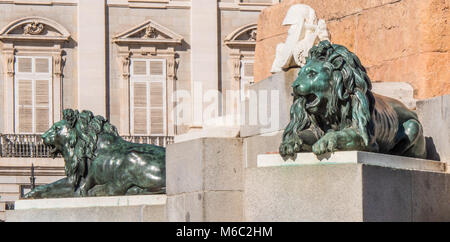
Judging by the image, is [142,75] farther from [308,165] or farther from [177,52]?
[308,165]

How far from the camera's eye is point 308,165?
9.14m

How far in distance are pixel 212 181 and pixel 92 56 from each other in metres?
34.9

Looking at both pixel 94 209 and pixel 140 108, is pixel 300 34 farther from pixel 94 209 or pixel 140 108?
pixel 140 108

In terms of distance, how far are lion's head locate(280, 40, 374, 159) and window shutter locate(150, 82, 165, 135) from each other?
36.7 meters

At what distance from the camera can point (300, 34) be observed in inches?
440

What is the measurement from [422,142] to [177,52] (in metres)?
36.3

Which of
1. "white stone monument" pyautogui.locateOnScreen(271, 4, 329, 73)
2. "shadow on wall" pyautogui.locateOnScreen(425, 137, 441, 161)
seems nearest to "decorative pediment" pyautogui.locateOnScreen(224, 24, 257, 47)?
"white stone monument" pyautogui.locateOnScreen(271, 4, 329, 73)

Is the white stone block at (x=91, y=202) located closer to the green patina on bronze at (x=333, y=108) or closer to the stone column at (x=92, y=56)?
the green patina on bronze at (x=333, y=108)

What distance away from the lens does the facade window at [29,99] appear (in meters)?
45.8

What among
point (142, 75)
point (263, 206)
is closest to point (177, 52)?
point (142, 75)

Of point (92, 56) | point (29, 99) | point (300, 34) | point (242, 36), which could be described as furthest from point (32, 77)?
point (300, 34)

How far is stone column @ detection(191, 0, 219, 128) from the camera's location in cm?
4591

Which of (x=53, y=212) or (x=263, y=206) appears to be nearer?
(x=263, y=206)
